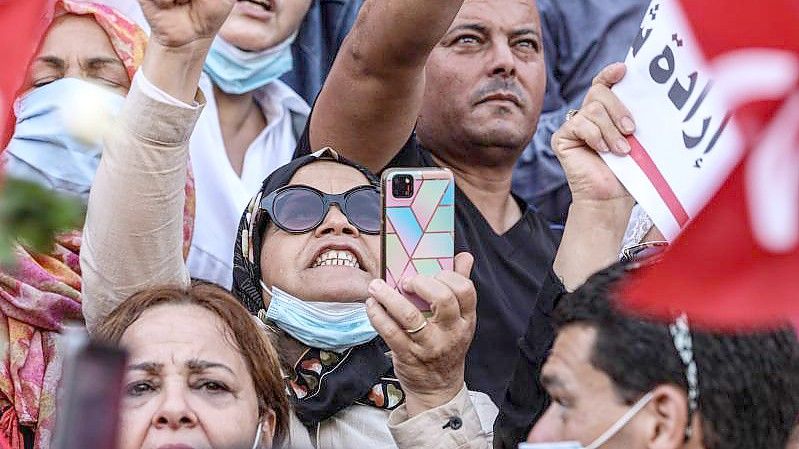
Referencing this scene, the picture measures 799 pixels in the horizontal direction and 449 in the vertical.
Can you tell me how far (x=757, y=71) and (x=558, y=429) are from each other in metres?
0.73

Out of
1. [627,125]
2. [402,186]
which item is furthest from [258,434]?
[627,125]

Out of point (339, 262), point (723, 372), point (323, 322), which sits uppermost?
point (723, 372)

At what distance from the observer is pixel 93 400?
1.63 m

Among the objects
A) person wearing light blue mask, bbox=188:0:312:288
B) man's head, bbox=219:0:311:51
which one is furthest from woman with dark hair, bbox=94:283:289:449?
man's head, bbox=219:0:311:51

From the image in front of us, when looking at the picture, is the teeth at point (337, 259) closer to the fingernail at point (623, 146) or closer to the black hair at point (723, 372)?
the fingernail at point (623, 146)

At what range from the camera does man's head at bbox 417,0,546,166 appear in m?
4.57

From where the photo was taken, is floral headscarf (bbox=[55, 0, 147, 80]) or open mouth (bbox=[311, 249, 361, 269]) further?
floral headscarf (bbox=[55, 0, 147, 80])

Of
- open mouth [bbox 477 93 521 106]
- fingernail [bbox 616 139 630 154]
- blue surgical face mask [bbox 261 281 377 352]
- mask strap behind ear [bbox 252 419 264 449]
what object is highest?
fingernail [bbox 616 139 630 154]

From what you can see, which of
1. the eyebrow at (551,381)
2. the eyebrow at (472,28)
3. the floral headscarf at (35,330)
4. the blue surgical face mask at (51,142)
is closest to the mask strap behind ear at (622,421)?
the eyebrow at (551,381)

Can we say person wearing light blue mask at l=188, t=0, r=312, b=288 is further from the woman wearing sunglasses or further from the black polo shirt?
the woman wearing sunglasses

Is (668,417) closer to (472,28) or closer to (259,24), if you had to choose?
(472,28)

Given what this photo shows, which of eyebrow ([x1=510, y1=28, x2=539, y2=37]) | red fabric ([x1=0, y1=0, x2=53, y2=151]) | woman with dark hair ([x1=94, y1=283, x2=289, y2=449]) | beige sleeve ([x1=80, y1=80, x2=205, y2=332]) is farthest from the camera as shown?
eyebrow ([x1=510, y1=28, x2=539, y2=37])

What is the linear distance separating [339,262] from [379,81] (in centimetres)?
49

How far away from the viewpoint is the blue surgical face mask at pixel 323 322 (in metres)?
3.82
